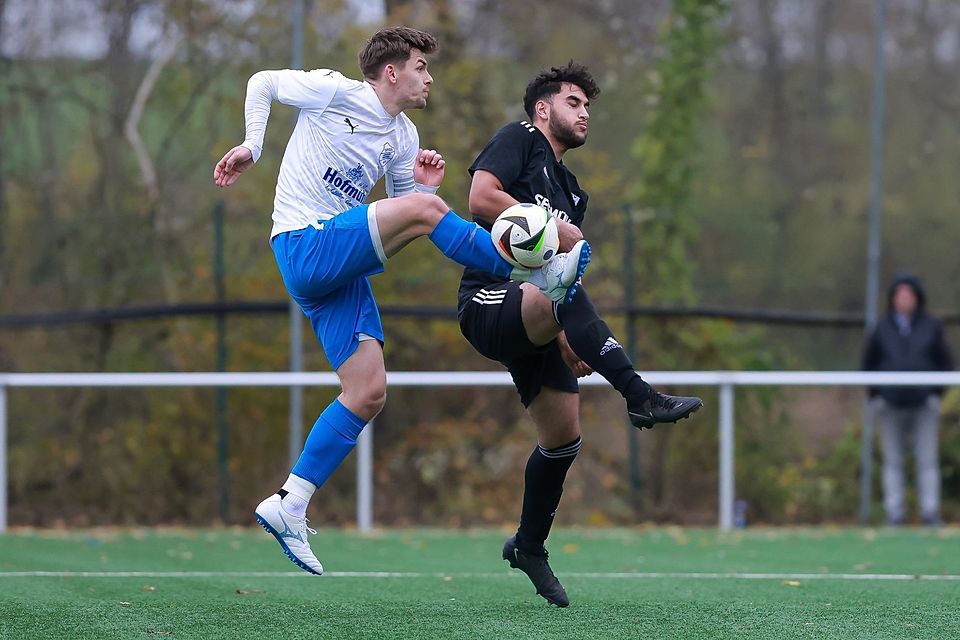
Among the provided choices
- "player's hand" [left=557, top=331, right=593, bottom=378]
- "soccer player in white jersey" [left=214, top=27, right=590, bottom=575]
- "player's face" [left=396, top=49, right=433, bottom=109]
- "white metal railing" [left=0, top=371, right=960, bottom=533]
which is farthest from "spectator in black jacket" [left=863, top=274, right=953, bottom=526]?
"player's face" [left=396, top=49, right=433, bottom=109]

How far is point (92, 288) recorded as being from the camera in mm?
10609

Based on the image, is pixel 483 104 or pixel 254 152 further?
pixel 483 104

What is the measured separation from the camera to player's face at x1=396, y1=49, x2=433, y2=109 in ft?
16.5

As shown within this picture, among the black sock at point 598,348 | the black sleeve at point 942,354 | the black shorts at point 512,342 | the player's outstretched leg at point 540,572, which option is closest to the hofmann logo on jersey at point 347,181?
the black shorts at point 512,342

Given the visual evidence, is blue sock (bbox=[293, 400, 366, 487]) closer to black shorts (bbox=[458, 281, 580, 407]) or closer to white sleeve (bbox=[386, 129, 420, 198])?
black shorts (bbox=[458, 281, 580, 407])

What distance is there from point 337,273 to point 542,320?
2.49 ft

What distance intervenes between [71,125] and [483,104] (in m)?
3.32

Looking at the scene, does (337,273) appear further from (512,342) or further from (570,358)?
(570,358)

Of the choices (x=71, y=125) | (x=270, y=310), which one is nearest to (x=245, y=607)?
(x=270, y=310)

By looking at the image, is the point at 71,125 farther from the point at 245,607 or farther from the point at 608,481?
the point at 245,607

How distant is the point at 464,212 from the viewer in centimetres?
1010

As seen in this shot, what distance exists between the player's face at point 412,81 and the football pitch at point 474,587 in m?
1.90

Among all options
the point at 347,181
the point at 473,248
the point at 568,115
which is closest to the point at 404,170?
the point at 347,181

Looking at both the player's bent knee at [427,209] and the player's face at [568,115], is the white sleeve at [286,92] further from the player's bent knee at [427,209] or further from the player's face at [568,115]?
the player's face at [568,115]
